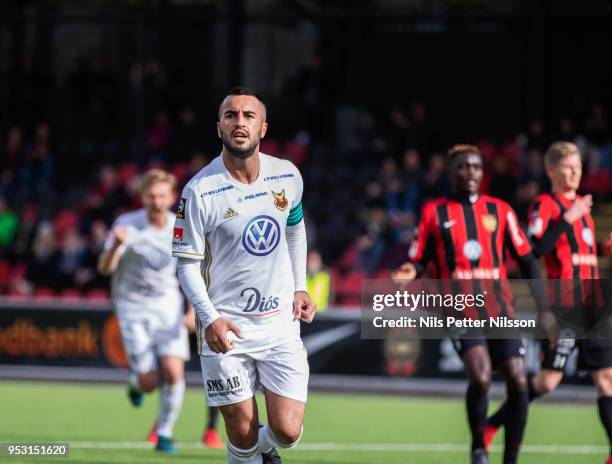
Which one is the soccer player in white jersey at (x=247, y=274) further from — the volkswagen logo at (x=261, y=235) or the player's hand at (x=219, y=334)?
the player's hand at (x=219, y=334)

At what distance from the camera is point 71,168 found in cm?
2653

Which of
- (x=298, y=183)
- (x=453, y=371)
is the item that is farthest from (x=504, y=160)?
(x=298, y=183)

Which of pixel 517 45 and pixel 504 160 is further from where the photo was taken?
pixel 517 45

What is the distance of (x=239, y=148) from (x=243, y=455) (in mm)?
1643

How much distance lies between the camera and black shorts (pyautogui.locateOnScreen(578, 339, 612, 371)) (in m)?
9.39

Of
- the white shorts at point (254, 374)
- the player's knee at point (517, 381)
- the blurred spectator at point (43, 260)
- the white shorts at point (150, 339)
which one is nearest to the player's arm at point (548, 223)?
the player's knee at point (517, 381)

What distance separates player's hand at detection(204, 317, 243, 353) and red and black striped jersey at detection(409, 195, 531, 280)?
Result: 2.56 meters

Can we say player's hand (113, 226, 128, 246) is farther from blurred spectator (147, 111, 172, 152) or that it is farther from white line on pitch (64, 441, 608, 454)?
blurred spectator (147, 111, 172, 152)

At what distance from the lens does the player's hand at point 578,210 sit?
9.30 metres

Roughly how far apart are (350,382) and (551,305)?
7.93 m

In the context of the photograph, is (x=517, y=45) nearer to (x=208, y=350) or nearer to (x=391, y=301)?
(x=391, y=301)

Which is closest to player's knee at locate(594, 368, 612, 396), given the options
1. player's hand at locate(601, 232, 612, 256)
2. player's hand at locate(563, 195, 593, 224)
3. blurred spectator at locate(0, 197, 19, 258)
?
player's hand at locate(601, 232, 612, 256)

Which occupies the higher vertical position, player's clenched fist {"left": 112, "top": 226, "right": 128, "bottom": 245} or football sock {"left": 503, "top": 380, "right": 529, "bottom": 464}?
player's clenched fist {"left": 112, "top": 226, "right": 128, "bottom": 245}

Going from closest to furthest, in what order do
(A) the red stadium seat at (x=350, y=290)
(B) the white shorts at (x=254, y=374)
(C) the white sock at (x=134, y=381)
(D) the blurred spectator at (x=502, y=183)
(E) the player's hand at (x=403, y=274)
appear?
(B) the white shorts at (x=254, y=374), (E) the player's hand at (x=403, y=274), (C) the white sock at (x=134, y=381), (A) the red stadium seat at (x=350, y=290), (D) the blurred spectator at (x=502, y=183)
